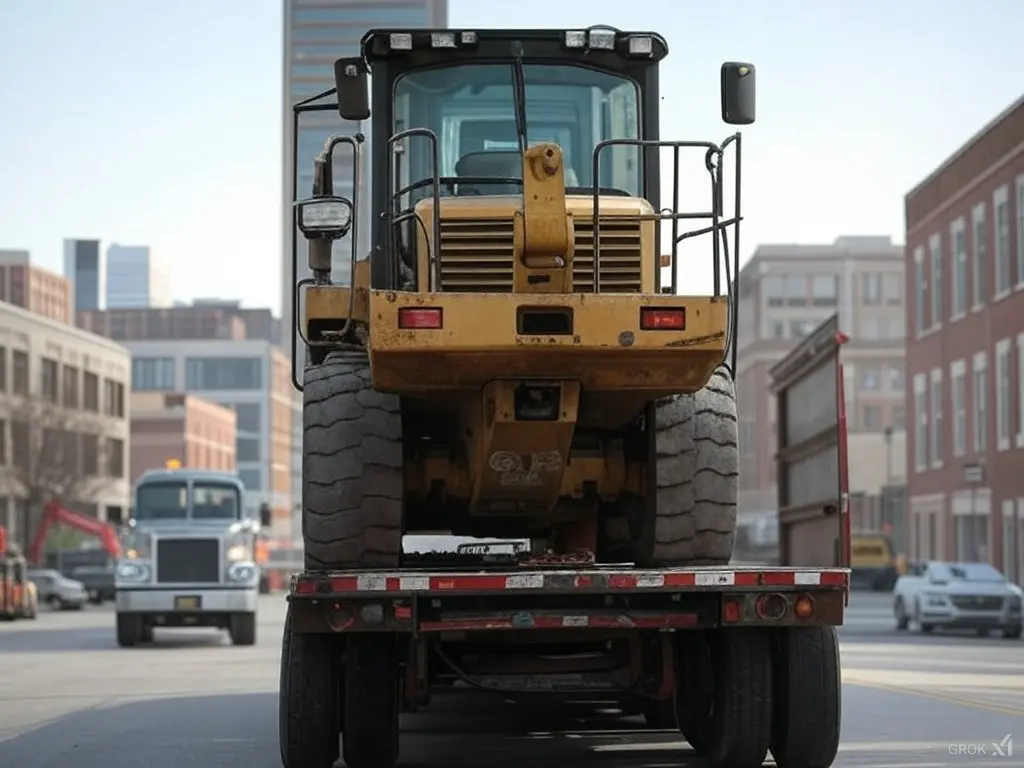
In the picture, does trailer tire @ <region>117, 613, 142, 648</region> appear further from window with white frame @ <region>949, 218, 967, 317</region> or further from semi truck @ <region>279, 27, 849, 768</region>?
window with white frame @ <region>949, 218, 967, 317</region>

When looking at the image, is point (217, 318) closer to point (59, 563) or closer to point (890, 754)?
point (59, 563)

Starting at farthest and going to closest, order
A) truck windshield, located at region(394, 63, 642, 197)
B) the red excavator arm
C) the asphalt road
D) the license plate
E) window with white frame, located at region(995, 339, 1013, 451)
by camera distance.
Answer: the red excavator arm < window with white frame, located at region(995, 339, 1013, 451) < the license plate < the asphalt road < truck windshield, located at region(394, 63, 642, 197)

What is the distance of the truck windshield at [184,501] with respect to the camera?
31.2m

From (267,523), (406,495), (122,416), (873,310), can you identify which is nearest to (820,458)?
(406,495)

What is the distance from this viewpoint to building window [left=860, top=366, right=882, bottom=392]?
12556cm

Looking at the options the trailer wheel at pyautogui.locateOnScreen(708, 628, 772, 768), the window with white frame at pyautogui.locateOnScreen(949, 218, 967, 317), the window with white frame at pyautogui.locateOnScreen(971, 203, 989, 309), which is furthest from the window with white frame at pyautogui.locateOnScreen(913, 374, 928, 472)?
the trailer wheel at pyautogui.locateOnScreen(708, 628, 772, 768)

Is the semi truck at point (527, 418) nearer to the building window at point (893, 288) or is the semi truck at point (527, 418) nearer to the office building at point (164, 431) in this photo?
the office building at point (164, 431)

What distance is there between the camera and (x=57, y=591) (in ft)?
188

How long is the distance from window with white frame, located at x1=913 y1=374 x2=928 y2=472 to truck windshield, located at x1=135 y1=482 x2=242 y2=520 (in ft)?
122

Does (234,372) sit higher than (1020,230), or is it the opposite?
(234,372)

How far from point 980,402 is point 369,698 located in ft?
158

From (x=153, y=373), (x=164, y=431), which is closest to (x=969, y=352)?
(x=164, y=431)

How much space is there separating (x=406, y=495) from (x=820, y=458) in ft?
15.5

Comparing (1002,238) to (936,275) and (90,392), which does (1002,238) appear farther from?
(90,392)
